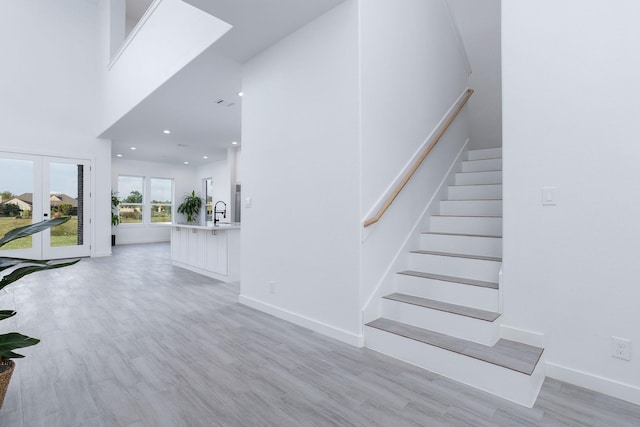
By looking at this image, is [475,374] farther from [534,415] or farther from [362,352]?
[362,352]

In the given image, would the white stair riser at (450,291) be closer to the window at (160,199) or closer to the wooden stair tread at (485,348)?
the wooden stair tread at (485,348)

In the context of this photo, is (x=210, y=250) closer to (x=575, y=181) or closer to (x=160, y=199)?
(x=575, y=181)

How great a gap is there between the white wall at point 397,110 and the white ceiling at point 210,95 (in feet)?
2.09

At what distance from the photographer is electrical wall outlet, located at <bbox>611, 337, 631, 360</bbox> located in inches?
75.9

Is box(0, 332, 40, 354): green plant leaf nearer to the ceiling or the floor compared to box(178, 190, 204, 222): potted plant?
nearer to the floor

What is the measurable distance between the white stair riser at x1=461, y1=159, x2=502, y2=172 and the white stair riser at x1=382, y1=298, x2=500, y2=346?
8.04ft

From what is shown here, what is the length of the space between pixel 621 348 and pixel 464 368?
0.92 metres

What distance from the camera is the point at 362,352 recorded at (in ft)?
8.35

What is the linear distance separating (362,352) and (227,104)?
4.40 m

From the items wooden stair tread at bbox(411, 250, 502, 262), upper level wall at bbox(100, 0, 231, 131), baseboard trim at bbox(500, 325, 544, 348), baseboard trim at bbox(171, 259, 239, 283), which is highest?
upper level wall at bbox(100, 0, 231, 131)

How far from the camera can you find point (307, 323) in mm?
3043

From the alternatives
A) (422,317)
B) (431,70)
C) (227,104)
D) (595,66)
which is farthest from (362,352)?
(227,104)

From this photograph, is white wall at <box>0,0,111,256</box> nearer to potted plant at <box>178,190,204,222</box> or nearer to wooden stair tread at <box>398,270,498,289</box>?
potted plant at <box>178,190,204,222</box>

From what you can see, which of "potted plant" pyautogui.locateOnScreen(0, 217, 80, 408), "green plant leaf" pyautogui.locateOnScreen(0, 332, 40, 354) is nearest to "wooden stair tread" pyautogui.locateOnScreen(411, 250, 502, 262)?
"potted plant" pyautogui.locateOnScreen(0, 217, 80, 408)
